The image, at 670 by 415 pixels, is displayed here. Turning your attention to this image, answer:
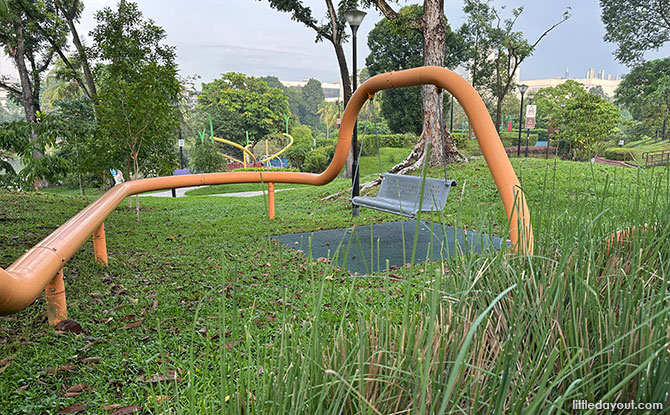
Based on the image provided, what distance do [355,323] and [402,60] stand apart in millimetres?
27815

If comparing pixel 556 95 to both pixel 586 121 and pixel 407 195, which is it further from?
pixel 407 195

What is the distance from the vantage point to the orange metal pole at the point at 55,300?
2.53 m

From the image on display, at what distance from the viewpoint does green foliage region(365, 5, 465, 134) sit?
26391 mm

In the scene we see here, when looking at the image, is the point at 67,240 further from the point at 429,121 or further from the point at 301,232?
the point at 429,121

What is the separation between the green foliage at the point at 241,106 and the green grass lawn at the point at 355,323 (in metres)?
39.9

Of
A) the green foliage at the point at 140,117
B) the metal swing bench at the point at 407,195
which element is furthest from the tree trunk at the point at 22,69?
the metal swing bench at the point at 407,195

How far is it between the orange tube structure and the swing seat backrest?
787 mm

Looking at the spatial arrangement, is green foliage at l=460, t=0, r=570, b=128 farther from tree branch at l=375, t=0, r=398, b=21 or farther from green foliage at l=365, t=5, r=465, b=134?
tree branch at l=375, t=0, r=398, b=21

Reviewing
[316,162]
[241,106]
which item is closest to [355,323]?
[316,162]

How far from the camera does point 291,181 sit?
253 inches

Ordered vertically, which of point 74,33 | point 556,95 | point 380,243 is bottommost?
point 380,243

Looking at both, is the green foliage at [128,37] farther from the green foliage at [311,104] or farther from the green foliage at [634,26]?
the green foliage at [311,104]

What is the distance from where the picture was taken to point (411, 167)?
10617 mm

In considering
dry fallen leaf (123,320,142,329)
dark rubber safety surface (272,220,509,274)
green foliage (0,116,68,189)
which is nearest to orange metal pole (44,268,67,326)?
dry fallen leaf (123,320,142,329)
